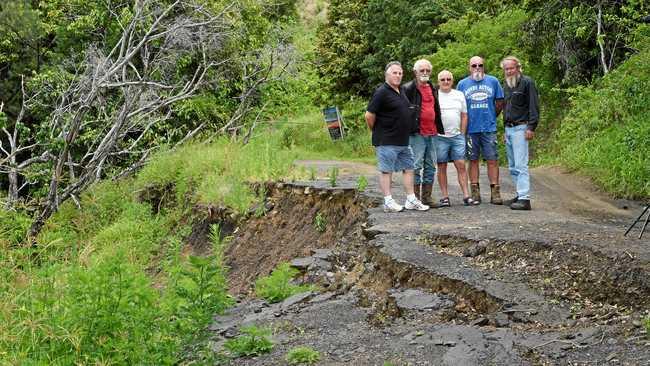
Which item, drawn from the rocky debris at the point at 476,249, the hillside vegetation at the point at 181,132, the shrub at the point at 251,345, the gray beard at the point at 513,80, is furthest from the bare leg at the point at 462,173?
the shrub at the point at 251,345

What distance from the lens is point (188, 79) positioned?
2094 centimetres

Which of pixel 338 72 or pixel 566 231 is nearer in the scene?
pixel 566 231

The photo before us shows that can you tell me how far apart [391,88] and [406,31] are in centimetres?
1403

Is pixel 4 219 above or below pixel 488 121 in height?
below

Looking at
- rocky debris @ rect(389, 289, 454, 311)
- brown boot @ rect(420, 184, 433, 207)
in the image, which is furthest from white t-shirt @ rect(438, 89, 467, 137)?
rocky debris @ rect(389, 289, 454, 311)

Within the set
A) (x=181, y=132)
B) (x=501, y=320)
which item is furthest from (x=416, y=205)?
(x=181, y=132)

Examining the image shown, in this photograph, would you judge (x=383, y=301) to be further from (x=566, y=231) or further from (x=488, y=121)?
(x=488, y=121)

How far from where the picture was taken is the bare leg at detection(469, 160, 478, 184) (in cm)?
973

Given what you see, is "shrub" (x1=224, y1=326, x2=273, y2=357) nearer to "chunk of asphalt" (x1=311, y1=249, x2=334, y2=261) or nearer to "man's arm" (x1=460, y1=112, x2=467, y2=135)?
"chunk of asphalt" (x1=311, y1=249, x2=334, y2=261)

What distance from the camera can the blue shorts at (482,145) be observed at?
31.6 ft

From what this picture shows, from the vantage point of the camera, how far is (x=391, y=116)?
8.96m

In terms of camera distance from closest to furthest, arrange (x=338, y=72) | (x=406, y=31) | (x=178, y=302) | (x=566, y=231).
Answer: (x=178, y=302)
(x=566, y=231)
(x=406, y=31)
(x=338, y=72)

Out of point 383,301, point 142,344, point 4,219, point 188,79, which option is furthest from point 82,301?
point 188,79

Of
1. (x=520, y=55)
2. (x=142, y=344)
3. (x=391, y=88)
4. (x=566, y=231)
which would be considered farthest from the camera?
(x=520, y=55)
